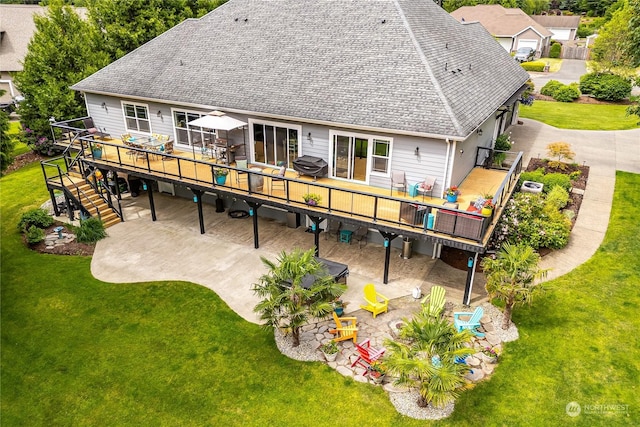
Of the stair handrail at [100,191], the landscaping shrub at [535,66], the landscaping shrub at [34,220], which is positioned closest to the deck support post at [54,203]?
the landscaping shrub at [34,220]

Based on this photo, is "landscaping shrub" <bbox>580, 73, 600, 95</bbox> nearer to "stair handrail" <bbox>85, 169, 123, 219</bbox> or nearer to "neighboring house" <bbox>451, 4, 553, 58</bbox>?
"neighboring house" <bbox>451, 4, 553, 58</bbox>

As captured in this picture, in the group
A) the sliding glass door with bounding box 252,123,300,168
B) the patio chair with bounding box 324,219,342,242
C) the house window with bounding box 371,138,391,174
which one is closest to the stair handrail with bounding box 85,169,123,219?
the sliding glass door with bounding box 252,123,300,168

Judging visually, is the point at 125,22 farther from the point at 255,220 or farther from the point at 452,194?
the point at 452,194

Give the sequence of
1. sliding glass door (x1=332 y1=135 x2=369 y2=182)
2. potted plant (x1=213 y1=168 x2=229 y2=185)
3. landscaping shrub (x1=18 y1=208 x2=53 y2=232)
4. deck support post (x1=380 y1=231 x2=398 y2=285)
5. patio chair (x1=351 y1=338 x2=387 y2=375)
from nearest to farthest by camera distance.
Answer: patio chair (x1=351 y1=338 x2=387 y2=375) → deck support post (x1=380 y1=231 x2=398 y2=285) → sliding glass door (x1=332 y1=135 x2=369 y2=182) → potted plant (x1=213 y1=168 x2=229 y2=185) → landscaping shrub (x1=18 y1=208 x2=53 y2=232)

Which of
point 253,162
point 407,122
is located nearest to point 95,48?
point 253,162

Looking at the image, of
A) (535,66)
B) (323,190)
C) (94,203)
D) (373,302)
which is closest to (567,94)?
A: (535,66)

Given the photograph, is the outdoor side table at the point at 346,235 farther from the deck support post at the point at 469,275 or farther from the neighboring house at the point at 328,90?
the deck support post at the point at 469,275
